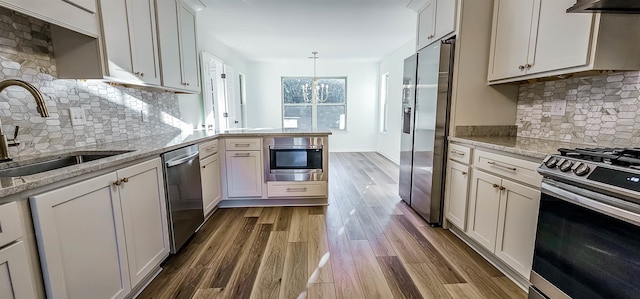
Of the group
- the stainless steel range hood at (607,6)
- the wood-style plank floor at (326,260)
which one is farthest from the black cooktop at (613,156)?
the wood-style plank floor at (326,260)

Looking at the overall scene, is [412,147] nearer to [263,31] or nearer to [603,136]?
[603,136]

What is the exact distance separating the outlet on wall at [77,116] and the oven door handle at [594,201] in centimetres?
286

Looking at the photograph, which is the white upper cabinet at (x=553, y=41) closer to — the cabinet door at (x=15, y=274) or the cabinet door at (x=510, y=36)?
the cabinet door at (x=510, y=36)

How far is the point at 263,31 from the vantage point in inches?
164

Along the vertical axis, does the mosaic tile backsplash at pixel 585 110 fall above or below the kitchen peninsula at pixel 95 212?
above

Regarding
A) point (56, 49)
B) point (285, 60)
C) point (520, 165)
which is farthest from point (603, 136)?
point (285, 60)

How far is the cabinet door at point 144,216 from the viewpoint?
1499 mm

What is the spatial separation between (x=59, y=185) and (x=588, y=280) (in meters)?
2.30

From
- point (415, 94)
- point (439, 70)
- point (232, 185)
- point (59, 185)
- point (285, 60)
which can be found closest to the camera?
point (59, 185)

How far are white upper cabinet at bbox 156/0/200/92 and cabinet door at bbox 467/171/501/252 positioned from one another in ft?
8.94

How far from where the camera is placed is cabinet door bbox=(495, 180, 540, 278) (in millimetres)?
1584

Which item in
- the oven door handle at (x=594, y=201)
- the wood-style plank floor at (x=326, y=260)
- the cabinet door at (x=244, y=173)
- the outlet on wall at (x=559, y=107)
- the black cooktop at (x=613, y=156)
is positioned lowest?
the wood-style plank floor at (x=326, y=260)

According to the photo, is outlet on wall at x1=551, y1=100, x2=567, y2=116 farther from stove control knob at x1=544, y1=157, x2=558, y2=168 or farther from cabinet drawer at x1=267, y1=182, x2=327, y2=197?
cabinet drawer at x1=267, y1=182, x2=327, y2=197

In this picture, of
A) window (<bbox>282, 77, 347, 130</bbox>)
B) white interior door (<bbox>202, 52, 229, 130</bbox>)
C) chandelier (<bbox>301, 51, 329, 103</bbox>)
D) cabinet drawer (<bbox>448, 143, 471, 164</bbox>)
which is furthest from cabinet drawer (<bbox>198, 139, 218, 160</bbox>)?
chandelier (<bbox>301, 51, 329, 103</bbox>)
